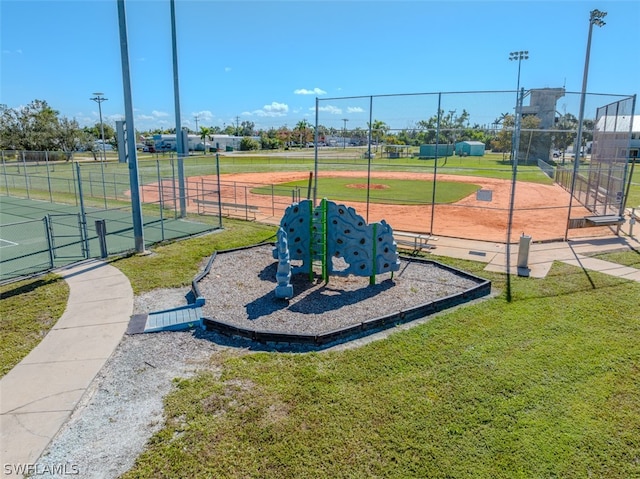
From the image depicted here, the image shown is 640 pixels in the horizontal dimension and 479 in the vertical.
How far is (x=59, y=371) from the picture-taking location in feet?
20.1

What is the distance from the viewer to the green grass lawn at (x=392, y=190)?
2434 centimetres

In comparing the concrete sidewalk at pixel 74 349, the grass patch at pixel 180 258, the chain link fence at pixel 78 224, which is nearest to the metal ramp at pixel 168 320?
the concrete sidewalk at pixel 74 349

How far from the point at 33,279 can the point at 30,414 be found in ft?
19.4

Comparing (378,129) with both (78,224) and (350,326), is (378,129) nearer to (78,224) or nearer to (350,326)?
(350,326)

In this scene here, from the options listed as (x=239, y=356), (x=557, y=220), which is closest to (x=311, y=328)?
(x=239, y=356)

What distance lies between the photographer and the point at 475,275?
395 inches

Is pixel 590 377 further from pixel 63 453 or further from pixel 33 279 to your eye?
pixel 33 279

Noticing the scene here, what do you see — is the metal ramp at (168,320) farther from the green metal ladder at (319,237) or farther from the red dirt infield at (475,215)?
the red dirt infield at (475,215)

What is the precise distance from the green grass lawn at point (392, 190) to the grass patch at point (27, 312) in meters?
13.9

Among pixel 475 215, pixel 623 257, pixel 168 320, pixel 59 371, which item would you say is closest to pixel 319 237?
pixel 168 320

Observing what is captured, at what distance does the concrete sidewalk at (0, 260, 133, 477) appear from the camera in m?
4.76

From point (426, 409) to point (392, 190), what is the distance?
24212 millimetres

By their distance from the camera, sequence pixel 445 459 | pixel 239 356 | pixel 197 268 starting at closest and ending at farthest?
pixel 445 459
pixel 239 356
pixel 197 268

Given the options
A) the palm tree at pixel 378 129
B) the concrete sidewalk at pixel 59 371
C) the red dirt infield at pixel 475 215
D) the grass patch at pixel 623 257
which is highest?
the palm tree at pixel 378 129
